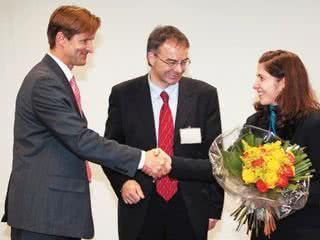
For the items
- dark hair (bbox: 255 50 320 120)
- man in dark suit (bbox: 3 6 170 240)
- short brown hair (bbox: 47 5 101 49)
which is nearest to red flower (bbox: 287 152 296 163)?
dark hair (bbox: 255 50 320 120)

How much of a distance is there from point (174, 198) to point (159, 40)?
86cm

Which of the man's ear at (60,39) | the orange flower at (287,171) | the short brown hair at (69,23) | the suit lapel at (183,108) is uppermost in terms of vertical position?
the short brown hair at (69,23)

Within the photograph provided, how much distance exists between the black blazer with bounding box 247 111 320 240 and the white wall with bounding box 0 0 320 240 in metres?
1.53

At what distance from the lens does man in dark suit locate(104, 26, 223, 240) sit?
271 cm

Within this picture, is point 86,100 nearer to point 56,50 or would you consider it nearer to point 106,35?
point 106,35

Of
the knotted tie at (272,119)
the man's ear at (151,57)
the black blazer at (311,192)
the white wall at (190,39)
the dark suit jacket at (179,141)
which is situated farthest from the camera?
the white wall at (190,39)

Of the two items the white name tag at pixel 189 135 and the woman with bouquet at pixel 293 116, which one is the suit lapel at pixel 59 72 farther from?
the woman with bouquet at pixel 293 116

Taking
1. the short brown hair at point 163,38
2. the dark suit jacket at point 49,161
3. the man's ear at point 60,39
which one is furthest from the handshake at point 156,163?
the man's ear at point 60,39

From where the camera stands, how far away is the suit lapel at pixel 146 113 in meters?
2.74

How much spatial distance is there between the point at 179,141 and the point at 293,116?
25.8 inches

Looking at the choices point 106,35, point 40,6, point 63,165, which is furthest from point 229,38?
point 63,165

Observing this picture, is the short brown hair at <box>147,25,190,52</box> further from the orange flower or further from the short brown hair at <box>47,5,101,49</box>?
the orange flower

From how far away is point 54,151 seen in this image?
2.33 metres

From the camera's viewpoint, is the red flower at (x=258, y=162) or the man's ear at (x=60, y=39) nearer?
the red flower at (x=258, y=162)
